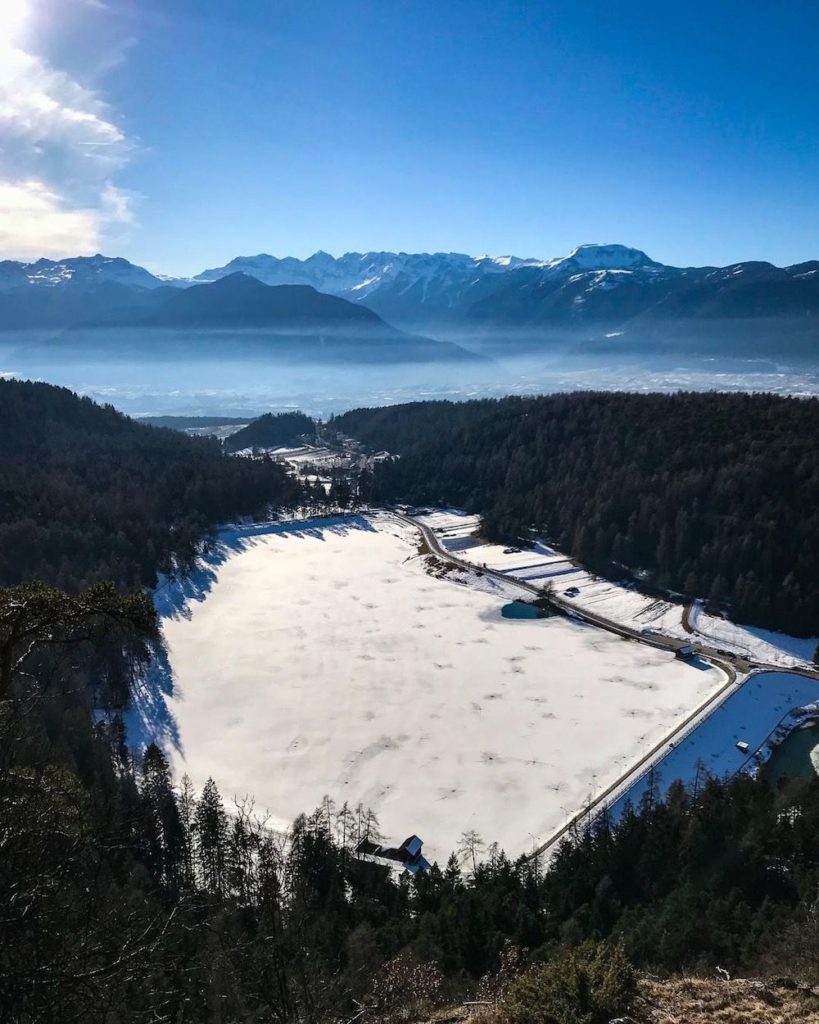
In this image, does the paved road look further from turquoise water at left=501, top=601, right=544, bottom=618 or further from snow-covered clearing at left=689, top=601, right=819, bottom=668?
turquoise water at left=501, top=601, right=544, bottom=618

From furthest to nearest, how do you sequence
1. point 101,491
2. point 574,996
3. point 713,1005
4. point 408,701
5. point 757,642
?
point 101,491 → point 757,642 → point 408,701 → point 713,1005 → point 574,996

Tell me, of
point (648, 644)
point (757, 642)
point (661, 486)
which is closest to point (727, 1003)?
point (648, 644)

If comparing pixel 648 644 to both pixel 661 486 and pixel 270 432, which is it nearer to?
pixel 661 486

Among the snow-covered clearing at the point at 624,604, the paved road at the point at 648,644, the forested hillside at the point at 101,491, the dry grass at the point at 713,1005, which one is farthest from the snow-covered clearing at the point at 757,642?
the forested hillside at the point at 101,491

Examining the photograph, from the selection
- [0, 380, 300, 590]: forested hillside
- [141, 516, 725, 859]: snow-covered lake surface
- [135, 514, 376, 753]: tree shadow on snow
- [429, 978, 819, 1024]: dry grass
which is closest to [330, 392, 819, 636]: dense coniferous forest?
[141, 516, 725, 859]: snow-covered lake surface

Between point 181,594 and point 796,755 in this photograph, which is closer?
point 796,755

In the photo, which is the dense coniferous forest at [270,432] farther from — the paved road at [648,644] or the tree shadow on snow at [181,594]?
the paved road at [648,644]

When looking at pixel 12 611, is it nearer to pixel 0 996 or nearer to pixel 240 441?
pixel 0 996

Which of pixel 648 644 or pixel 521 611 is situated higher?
pixel 521 611
